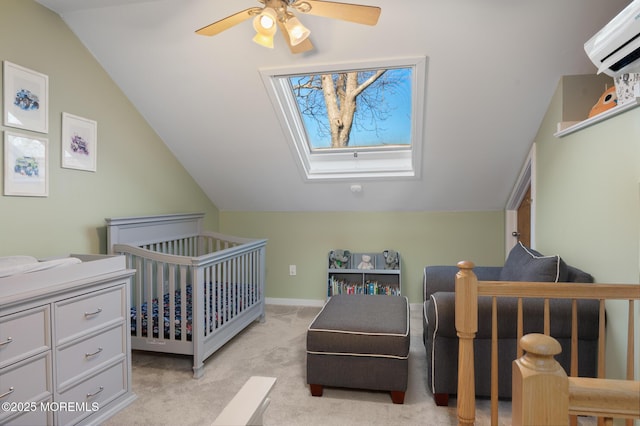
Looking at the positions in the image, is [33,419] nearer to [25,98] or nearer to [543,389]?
[25,98]

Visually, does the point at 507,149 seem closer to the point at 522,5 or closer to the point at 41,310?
the point at 522,5

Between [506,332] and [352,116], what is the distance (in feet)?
6.87

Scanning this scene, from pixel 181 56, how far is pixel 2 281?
1.73m

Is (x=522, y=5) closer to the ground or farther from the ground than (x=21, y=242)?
farther from the ground

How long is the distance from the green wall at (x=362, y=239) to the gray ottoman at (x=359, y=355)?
1666 mm

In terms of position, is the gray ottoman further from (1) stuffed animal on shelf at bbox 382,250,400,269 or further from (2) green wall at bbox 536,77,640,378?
(1) stuffed animal on shelf at bbox 382,250,400,269

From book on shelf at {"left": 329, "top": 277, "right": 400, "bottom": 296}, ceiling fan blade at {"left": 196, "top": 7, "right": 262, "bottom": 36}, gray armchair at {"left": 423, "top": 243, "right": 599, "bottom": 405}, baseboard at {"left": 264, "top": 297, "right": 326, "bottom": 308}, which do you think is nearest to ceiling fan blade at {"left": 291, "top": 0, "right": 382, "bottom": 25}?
ceiling fan blade at {"left": 196, "top": 7, "right": 262, "bottom": 36}

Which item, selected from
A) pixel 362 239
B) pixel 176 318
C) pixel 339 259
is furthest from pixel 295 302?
pixel 176 318

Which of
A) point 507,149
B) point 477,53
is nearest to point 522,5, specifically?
point 477,53

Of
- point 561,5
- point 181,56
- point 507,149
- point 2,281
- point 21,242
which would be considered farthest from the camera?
point 507,149

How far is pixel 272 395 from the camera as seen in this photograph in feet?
6.89

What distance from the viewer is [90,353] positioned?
181 centimetres

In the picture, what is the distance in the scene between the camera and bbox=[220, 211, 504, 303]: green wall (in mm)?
3666

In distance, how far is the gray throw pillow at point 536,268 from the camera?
6.22 feet
